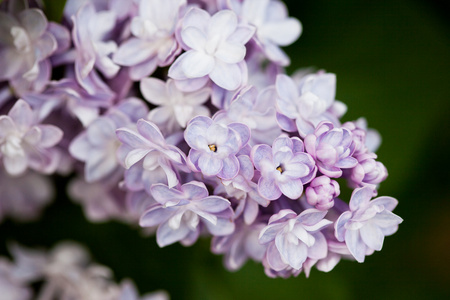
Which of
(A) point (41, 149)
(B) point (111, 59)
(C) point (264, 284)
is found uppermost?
(B) point (111, 59)

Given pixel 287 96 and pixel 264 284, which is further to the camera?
pixel 264 284

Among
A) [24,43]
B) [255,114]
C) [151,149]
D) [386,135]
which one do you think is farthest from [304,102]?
[386,135]

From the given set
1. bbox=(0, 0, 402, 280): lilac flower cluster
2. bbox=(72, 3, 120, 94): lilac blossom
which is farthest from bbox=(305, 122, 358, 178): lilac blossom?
bbox=(72, 3, 120, 94): lilac blossom

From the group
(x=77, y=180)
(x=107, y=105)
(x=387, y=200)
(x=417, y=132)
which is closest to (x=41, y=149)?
(x=107, y=105)

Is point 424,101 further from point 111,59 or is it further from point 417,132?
point 111,59

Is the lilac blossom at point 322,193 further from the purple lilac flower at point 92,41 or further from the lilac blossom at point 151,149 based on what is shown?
the purple lilac flower at point 92,41

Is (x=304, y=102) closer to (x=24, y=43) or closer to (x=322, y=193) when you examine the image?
(x=322, y=193)

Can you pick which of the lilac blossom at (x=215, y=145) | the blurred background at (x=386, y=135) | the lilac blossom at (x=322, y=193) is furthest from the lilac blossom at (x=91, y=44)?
the blurred background at (x=386, y=135)
